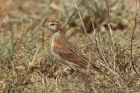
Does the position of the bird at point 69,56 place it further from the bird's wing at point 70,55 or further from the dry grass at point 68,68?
the dry grass at point 68,68

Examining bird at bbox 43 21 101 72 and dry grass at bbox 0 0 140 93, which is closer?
dry grass at bbox 0 0 140 93

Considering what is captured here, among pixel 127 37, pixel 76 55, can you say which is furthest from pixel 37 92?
pixel 127 37

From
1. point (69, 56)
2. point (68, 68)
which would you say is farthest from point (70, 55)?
point (68, 68)

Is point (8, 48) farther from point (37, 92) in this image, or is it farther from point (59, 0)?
point (59, 0)

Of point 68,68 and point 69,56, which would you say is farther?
point 68,68

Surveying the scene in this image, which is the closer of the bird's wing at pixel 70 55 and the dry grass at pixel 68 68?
the dry grass at pixel 68 68

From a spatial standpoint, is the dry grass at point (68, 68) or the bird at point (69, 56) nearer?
the dry grass at point (68, 68)

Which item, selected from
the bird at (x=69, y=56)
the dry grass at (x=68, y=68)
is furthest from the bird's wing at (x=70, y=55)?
the dry grass at (x=68, y=68)

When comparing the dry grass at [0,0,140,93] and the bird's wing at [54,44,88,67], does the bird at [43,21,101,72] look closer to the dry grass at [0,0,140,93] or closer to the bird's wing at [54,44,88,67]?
the bird's wing at [54,44,88,67]

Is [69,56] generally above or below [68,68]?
above

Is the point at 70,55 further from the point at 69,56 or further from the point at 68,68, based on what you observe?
the point at 68,68

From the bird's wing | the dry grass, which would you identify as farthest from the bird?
the dry grass

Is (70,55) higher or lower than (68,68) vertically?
higher

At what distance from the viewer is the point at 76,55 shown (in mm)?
6984
